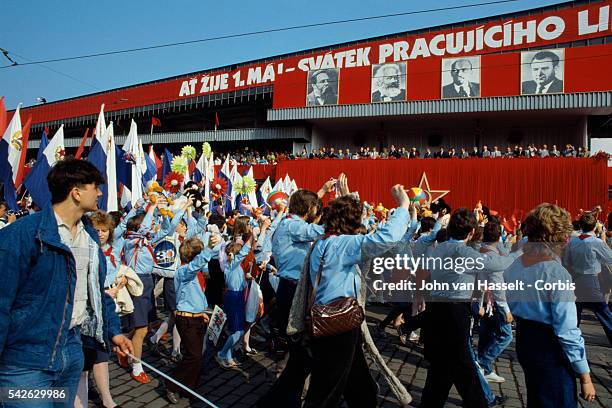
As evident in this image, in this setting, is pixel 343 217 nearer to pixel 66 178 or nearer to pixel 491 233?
pixel 66 178

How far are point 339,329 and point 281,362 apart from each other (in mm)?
1911

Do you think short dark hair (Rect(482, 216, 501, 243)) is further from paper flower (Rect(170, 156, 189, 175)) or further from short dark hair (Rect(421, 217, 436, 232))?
paper flower (Rect(170, 156, 189, 175))

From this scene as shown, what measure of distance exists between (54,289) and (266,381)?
3197 mm

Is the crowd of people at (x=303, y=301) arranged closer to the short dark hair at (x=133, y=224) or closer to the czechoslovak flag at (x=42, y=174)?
the short dark hair at (x=133, y=224)

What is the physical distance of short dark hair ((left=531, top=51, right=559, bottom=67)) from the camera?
2170 centimetres

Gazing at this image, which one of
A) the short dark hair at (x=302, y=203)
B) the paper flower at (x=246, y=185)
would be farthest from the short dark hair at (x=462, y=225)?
the paper flower at (x=246, y=185)

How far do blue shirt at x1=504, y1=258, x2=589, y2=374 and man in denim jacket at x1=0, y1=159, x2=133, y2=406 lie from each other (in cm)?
257

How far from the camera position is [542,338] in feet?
9.07

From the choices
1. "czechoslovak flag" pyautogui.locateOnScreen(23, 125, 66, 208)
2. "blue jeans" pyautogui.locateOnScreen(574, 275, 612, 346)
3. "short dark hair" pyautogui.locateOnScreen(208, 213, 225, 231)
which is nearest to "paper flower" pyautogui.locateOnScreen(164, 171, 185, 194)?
"short dark hair" pyautogui.locateOnScreen(208, 213, 225, 231)

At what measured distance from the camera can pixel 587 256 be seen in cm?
598

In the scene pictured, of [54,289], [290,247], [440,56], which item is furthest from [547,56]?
[54,289]

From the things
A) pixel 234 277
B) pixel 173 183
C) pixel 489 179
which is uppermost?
pixel 489 179

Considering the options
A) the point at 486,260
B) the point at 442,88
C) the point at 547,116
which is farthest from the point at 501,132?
the point at 486,260

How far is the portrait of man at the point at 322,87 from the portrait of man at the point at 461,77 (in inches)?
246
